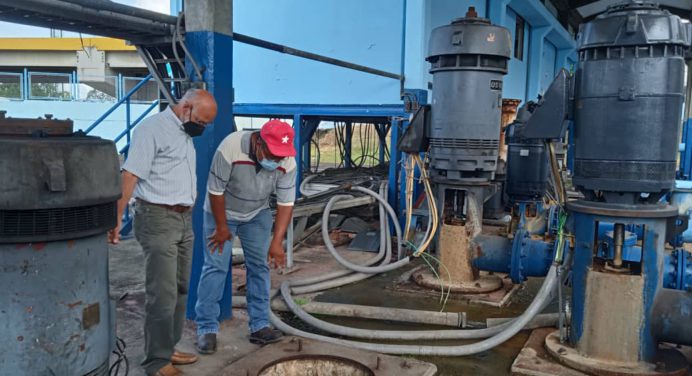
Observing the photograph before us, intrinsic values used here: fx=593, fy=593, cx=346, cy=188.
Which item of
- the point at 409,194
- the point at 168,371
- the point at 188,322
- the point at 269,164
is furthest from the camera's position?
the point at 409,194

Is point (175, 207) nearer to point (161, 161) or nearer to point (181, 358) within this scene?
point (161, 161)

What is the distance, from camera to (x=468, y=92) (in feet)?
17.9

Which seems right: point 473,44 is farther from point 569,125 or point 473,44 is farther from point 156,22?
point 156,22

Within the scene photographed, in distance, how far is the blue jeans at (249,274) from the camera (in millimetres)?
3865

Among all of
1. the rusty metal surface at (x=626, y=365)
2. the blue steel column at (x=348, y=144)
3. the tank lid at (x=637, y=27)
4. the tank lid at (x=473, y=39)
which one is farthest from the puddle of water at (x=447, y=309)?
the blue steel column at (x=348, y=144)

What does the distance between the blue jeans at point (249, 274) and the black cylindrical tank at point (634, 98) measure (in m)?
2.17

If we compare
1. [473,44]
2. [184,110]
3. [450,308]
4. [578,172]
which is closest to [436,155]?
[473,44]

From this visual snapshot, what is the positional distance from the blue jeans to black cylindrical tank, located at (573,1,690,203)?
7.13 ft

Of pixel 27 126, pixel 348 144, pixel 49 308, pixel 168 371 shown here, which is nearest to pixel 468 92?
pixel 168 371

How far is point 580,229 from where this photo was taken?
3771mm

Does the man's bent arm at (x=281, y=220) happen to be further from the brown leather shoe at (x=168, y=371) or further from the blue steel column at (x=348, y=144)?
the blue steel column at (x=348, y=144)

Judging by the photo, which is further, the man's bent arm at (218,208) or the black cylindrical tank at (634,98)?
the man's bent arm at (218,208)

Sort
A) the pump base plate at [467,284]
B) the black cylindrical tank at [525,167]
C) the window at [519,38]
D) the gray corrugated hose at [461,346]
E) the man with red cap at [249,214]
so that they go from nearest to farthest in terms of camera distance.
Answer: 1. the man with red cap at [249,214]
2. the gray corrugated hose at [461,346]
3. the pump base plate at [467,284]
4. the black cylindrical tank at [525,167]
5. the window at [519,38]

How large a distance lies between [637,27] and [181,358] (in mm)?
3375
